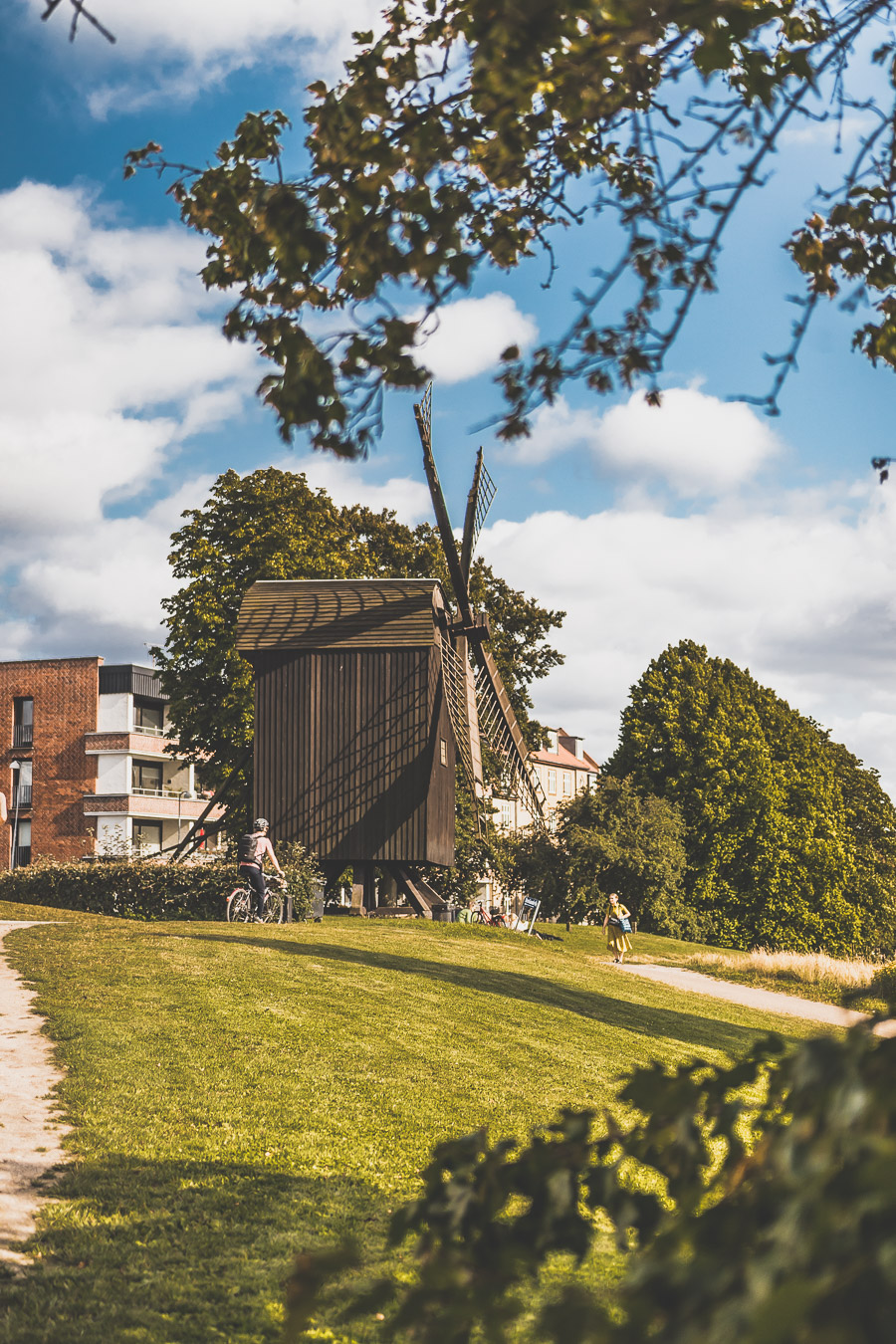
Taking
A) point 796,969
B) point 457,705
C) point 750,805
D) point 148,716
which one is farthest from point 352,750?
point 148,716

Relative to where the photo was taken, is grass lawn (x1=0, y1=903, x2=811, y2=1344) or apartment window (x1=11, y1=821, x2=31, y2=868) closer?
grass lawn (x1=0, y1=903, x2=811, y2=1344)

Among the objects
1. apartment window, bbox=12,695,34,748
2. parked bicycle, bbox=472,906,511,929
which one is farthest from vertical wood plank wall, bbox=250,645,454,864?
apartment window, bbox=12,695,34,748

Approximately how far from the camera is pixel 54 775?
5978 cm

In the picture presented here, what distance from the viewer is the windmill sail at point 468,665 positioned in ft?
92.8

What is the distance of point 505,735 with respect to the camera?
32.2 m

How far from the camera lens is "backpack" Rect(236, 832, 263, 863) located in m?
20.3

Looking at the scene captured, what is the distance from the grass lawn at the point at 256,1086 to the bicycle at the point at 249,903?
8.26 feet

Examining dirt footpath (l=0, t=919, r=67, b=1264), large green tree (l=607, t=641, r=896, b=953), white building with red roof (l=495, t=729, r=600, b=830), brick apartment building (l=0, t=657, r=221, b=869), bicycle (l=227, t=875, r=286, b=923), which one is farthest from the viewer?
white building with red roof (l=495, t=729, r=600, b=830)

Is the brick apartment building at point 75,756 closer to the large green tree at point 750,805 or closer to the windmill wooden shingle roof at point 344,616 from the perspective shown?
the large green tree at point 750,805

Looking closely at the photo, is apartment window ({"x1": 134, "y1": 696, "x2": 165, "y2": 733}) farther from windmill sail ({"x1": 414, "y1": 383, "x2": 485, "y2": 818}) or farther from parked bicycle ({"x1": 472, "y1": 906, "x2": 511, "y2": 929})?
windmill sail ({"x1": 414, "y1": 383, "x2": 485, "y2": 818})

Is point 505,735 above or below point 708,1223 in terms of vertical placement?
above

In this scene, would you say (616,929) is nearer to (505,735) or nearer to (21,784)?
(505,735)

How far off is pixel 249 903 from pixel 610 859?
56.5ft

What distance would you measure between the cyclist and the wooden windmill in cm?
583
